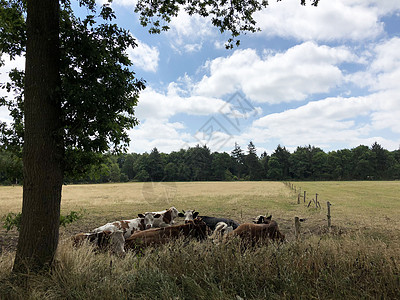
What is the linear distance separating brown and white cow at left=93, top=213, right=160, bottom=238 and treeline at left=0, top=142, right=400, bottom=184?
265ft

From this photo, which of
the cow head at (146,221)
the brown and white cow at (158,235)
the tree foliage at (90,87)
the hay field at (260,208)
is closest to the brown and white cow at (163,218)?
the cow head at (146,221)

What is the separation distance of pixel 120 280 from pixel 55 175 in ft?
6.84

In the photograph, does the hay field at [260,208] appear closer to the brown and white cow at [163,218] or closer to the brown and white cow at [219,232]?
the brown and white cow at [219,232]

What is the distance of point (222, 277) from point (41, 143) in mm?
3687

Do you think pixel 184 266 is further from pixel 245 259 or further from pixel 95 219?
pixel 95 219

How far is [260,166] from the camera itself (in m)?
111

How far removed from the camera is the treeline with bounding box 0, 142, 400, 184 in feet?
Answer: 312

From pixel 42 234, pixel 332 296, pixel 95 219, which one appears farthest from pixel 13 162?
pixel 95 219

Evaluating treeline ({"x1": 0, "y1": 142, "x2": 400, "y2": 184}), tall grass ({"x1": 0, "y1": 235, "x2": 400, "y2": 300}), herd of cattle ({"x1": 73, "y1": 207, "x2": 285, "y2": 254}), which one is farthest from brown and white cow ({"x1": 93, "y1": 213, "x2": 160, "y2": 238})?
treeline ({"x1": 0, "y1": 142, "x2": 400, "y2": 184})

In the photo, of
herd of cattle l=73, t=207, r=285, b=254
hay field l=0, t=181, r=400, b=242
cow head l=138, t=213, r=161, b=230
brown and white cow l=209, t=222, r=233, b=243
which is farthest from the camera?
hay field l=0, t=181, r=400, b=242

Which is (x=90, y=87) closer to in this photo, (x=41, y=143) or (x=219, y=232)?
(x=41, y=143)

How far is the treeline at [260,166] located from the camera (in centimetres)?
9519

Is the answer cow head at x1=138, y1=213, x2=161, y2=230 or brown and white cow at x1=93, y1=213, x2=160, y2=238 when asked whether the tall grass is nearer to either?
brown and white cow at x1=93, y1=213, x2=160, y2=238

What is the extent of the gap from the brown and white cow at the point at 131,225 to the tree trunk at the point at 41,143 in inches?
205
